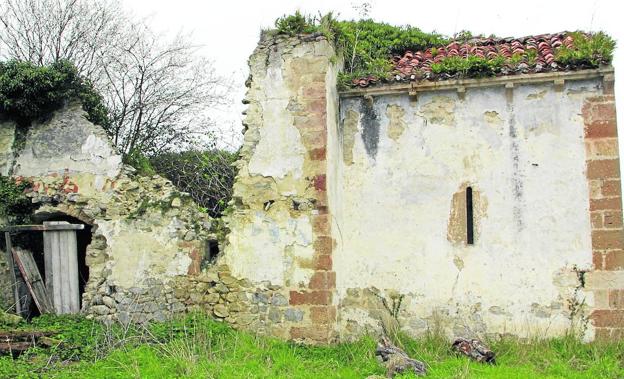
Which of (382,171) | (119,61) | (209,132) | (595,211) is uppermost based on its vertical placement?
(119,61)

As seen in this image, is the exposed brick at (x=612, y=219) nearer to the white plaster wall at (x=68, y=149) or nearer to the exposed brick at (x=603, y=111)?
the exposed brick at (x=603, y=111)

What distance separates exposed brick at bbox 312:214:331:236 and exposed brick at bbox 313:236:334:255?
0.07 m

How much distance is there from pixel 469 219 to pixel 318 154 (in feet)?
7.55

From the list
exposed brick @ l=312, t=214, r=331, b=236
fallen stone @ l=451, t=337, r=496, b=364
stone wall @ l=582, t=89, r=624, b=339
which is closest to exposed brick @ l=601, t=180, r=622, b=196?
stone wall @ l=582, t=89, r=624, b=339

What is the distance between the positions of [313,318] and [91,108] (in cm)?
494

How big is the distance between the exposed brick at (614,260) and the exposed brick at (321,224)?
143 inches

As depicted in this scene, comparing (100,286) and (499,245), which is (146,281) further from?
(499,245)

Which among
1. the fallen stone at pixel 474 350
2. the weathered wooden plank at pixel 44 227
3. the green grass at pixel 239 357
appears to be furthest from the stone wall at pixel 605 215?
the weathered wooden plank at pixel 44 227

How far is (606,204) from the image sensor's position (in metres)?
8.52

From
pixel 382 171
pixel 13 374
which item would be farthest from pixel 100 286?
pixel 382 171

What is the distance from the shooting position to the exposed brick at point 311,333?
8648mm

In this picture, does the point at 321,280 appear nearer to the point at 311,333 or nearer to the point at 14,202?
the point at 311,333

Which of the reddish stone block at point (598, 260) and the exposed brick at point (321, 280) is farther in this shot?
the exposed brick at point (321, 280)

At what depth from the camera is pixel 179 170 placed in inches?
468
